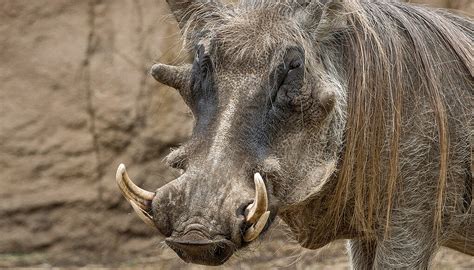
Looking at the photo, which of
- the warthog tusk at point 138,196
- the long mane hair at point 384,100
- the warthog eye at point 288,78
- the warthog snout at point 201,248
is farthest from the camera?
the long mane hair at point 384,100

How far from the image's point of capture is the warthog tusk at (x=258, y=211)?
3236 mm

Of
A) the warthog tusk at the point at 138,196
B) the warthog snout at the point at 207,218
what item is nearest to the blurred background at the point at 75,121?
the warthog tusk at the point at 138,196

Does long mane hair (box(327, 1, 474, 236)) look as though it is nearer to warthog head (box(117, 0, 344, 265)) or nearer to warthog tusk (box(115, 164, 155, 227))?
warthog head (box(117, 0, 344, 265))

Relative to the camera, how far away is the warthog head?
10.7ft

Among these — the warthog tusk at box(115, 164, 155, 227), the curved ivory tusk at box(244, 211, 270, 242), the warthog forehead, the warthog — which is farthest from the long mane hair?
the warthog tusk at box(115, 164, 155, 227)

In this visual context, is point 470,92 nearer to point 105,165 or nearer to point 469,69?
point 469,69

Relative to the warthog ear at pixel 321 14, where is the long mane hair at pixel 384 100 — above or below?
below

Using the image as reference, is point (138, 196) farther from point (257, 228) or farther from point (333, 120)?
point (333, 120)

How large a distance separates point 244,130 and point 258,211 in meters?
0.34

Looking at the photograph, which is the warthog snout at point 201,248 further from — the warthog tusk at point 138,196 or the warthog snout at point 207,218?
the warthog tusk at point 138,196

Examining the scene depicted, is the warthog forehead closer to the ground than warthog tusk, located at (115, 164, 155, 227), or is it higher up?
higher up

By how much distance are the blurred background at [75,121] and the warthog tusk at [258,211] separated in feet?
11.3

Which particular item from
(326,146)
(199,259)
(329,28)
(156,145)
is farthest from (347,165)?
(156,145)

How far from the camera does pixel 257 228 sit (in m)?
3.26
